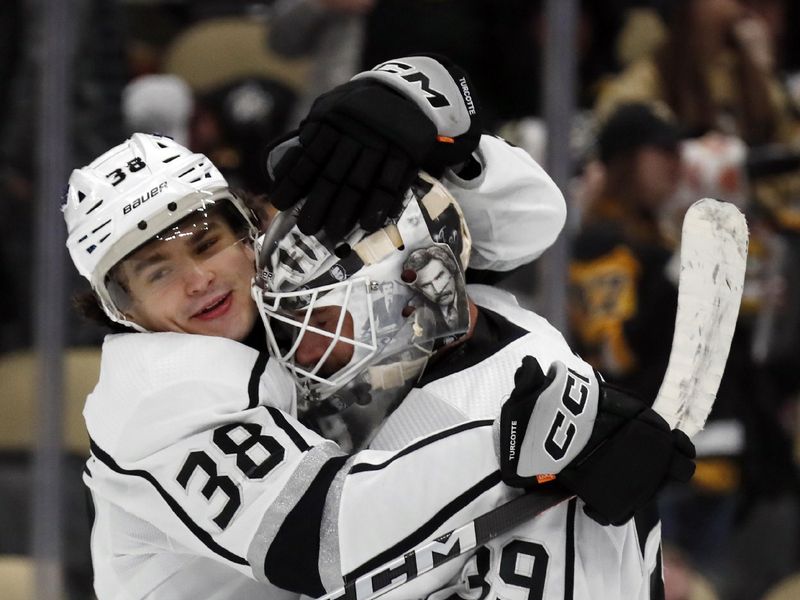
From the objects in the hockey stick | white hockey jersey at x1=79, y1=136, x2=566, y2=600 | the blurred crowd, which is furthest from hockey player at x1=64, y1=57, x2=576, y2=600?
the blurred crowd

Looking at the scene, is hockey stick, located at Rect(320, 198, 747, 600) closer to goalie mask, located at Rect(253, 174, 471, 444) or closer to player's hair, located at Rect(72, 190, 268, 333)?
goalie mask, located at Rect(253, 174, 471, 444)

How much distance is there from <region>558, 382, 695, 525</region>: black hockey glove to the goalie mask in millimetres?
243

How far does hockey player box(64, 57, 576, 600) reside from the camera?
1448 millimetres

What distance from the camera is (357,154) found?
59.7 inches

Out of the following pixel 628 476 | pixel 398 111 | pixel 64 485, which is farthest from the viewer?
pixel 64 485

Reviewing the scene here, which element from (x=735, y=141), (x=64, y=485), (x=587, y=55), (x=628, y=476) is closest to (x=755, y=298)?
(x=735, y=141)

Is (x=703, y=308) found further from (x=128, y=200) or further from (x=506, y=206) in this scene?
(x=128, y=200)

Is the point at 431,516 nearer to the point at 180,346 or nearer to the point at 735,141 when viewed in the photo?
the point at 180,346

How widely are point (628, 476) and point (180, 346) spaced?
1.70ft

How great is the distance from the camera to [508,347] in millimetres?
1623

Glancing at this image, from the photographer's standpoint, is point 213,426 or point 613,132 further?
point 613,132

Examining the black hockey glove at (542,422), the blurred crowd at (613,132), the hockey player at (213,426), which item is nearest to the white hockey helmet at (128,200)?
the hockey player at (213,426)

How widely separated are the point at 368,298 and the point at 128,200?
32 cm

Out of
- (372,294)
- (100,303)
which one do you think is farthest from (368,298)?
(100,303)
